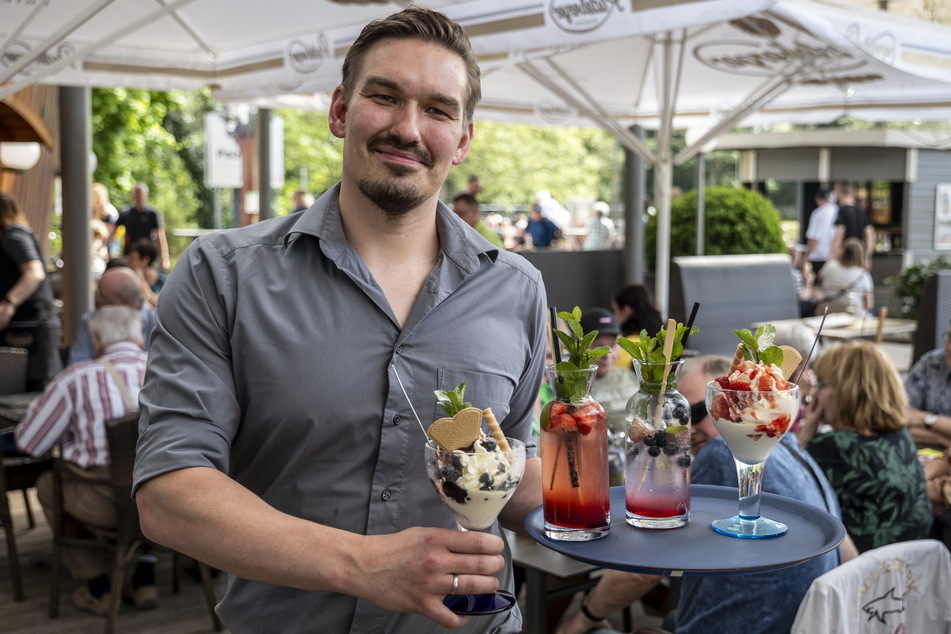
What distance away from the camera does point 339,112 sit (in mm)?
1659

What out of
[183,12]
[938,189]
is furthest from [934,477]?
[938,189]

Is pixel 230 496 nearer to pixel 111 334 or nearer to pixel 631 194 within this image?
pixel 111 334

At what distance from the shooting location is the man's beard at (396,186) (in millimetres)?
1518

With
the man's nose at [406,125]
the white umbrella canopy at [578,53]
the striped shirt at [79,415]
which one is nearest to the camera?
the man's nose at [406,125]

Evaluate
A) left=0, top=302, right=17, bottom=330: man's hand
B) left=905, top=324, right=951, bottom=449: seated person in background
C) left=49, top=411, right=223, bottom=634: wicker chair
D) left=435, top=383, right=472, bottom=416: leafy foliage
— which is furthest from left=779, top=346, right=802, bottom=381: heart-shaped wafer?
left=0, top=302, right=17, bottom=330: man's hand

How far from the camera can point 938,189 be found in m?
20.5

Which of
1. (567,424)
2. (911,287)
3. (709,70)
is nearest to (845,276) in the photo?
(911,287)

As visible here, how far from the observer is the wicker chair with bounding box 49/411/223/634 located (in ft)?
12.7

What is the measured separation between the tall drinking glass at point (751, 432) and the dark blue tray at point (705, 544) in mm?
36

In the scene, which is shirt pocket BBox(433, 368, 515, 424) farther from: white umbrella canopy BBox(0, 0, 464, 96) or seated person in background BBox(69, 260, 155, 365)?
seated person in background BBox(69, 260, 155, 365)

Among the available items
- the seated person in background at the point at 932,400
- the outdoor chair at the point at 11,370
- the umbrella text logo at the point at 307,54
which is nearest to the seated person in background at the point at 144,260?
the outdoor chair at the point at 11,370

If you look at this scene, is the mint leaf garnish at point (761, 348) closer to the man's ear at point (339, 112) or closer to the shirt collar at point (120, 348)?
the man's ear at point (339, 112)

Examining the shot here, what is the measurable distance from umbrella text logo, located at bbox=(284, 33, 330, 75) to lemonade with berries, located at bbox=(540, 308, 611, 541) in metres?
4.49

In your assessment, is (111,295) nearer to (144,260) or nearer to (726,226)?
(144,260)
